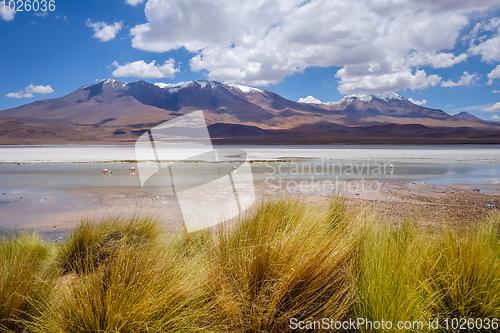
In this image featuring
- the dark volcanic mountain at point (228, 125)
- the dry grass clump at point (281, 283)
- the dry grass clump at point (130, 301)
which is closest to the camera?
the dry grass clump at point (130, 301)

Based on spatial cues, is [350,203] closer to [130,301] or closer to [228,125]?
[130,301]

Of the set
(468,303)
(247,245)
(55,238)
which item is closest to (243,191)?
(55,238)

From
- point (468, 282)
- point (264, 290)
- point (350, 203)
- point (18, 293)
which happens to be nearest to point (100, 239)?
point (18, 293)

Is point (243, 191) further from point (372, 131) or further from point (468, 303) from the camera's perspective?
point (372, 131)

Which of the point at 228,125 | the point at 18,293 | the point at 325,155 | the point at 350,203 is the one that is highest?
the point at 228,125

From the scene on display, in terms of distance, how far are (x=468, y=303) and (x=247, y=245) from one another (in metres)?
1.71

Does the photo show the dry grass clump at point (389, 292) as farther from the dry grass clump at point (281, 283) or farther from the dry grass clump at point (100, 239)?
the dry grass clump at point (100, 239)

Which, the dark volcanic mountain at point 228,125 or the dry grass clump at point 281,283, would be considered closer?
the dry grass clump at point 281,283

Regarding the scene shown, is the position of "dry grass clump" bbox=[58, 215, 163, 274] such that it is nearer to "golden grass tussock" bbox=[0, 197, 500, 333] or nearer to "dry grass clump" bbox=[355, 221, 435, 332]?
"golden grass tussock" bbox=[0, 197, 500, 333]

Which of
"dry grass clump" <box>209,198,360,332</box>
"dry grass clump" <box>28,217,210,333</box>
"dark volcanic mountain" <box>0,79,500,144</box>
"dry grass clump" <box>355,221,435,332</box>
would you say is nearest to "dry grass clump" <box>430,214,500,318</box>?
"dry grass clump" <box>355,221,435,332</box>

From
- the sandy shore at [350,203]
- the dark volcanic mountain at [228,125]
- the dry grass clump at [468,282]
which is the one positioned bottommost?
the sandy shore at [350,203]

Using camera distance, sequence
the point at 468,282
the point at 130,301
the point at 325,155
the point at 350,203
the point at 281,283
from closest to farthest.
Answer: the point at 130,301 → the point at 281,283 → the point at 468,282 → the point at 350,203 → the point at 325,155

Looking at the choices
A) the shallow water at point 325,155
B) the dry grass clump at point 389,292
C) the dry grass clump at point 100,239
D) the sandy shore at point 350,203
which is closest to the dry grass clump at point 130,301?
the dry grass clump at point 100,239

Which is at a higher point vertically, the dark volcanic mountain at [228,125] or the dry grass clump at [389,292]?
the dark volcanic mountain at [228,125]
